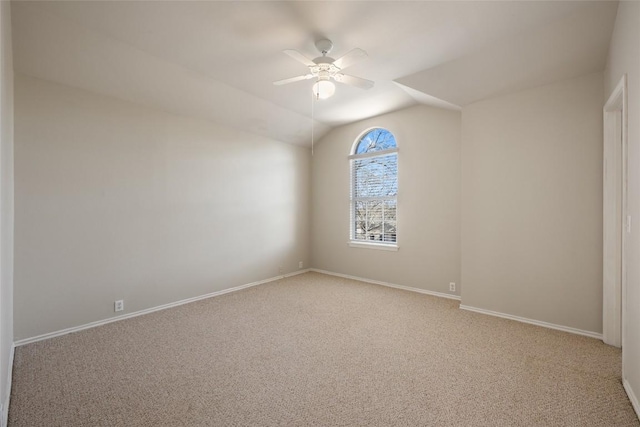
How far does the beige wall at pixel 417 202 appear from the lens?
418 centimetres

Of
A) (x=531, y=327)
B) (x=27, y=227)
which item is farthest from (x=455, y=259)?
(x=27, y=227)

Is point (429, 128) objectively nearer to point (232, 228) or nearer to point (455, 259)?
point (455, 259)

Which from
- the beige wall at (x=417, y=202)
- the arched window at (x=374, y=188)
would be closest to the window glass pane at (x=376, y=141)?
the arched window at (x=374, y=188)

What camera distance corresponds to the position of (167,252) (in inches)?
151

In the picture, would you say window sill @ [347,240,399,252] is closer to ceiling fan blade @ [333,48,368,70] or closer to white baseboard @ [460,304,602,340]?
white baseboard @ [460,304,602,340]

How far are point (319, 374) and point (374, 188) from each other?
3.42m

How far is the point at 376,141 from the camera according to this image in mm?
5078

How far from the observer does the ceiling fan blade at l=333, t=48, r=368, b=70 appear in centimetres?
243

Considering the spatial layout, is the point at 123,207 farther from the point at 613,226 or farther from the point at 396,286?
the point at 613,226

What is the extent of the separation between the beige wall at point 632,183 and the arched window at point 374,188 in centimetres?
283

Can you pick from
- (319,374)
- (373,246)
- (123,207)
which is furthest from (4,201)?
(373,246)

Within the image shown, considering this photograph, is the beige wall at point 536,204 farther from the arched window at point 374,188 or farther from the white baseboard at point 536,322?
the arched window at point 374,188

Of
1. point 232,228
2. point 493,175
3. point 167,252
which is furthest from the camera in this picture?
point 232,228

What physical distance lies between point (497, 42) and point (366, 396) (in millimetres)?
3207
